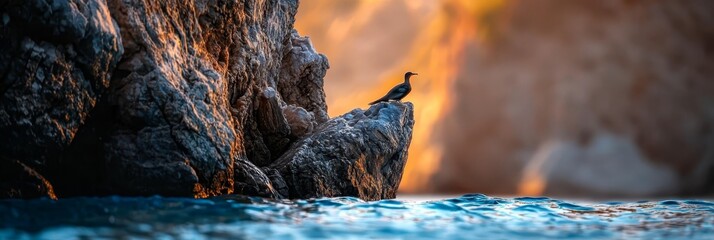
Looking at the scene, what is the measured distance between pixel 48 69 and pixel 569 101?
33872 millimetres

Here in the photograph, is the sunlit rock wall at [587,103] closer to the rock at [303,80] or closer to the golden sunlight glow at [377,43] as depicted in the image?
the golden sunlight glow at [377,43]

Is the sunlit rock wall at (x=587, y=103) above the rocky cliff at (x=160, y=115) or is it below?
above

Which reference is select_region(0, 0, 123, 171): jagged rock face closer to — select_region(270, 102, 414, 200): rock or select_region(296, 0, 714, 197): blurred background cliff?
select_region(270, 102, 414, 200): rock

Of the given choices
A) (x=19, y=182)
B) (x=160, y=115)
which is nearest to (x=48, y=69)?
(x=19, y=182)

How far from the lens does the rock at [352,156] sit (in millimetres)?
16547

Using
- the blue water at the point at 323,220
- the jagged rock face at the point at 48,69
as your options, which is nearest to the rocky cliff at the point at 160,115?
the jagged rock face at the point at 48,69

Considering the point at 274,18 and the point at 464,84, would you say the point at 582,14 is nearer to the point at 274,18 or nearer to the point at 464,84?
the point at 464,84

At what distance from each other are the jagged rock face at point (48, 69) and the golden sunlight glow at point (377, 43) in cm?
3748

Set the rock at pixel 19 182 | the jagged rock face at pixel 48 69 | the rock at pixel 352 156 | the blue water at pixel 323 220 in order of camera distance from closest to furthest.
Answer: the blue water at pixel 323 220 → the jagged rock face at pixel 48 69 → the rock at pixel 19 182 → the rock at pixel 352 156

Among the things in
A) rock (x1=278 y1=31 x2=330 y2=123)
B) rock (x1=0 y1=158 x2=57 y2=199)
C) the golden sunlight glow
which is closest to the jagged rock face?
rock (x1=0 y1=158 x2=57 y2=199)

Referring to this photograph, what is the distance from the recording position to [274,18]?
64.2 feet

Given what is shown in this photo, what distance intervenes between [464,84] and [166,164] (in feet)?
112

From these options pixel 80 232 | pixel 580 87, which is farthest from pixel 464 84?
pixel 80 232

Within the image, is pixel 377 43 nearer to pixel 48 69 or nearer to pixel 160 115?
pixel 160 115
